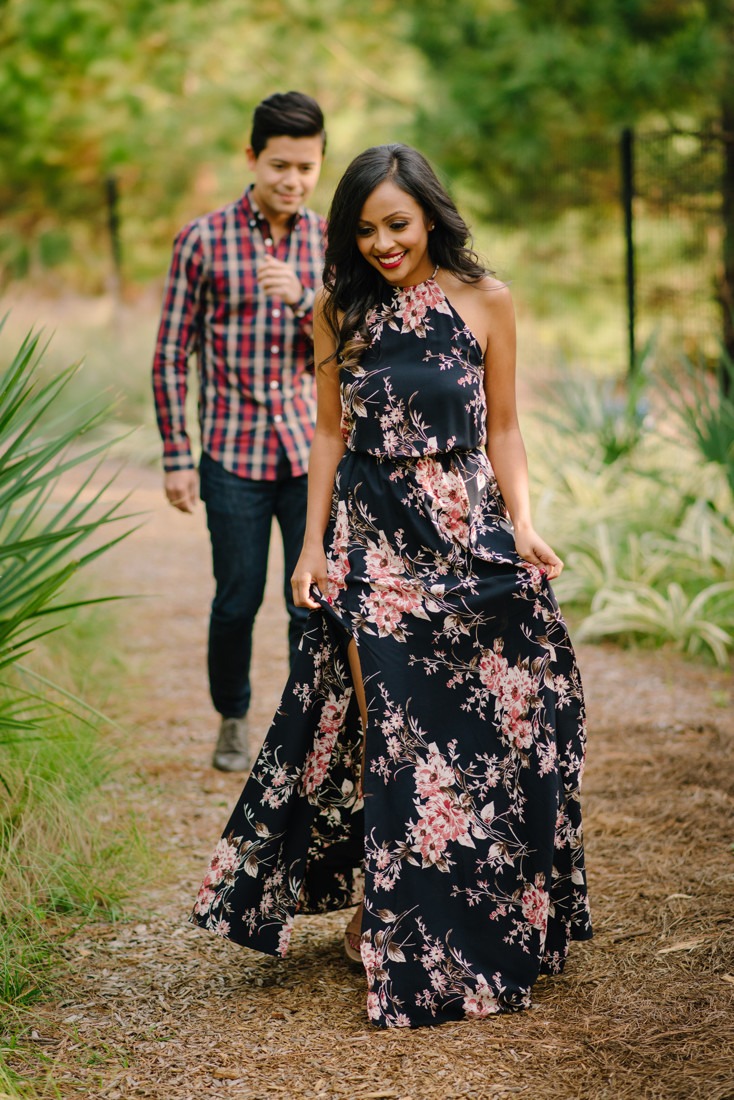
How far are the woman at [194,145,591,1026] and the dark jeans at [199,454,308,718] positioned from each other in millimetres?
975

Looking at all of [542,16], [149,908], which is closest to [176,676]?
[149,908]

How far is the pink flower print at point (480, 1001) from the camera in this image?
8.24 ft

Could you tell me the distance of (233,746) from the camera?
13.4 feet

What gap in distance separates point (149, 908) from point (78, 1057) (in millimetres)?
685

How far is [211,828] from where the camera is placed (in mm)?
3607

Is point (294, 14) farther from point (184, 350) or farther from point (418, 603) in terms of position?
point (418, 603)

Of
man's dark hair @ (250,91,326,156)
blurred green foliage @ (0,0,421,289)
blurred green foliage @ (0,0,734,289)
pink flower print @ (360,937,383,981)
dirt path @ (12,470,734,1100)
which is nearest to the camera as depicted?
dirt path @ (12,470,734,1100)

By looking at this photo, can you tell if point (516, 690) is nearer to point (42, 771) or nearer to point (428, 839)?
point (428, 839)

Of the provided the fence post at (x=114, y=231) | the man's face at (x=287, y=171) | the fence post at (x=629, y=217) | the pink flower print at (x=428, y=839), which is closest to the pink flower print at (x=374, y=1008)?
the pink flower print at (x=428, y=839)

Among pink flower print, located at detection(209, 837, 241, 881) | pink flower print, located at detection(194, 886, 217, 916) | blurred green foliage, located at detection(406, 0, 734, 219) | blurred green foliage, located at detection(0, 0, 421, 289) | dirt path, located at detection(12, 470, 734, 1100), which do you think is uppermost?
blurred green foliage, located at detection(0, 0, 421, 289)

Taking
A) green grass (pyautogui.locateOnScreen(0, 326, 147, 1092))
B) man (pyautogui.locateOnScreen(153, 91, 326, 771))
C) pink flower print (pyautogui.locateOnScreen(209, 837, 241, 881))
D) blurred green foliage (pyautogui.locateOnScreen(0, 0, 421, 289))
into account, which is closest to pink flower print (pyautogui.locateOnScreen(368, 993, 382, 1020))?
pink flower print (pyautogui.locateOnScreen(209, 837, 241, 881))

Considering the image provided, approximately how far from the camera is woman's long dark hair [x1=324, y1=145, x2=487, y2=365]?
2592 mm

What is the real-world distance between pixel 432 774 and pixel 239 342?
1697mm

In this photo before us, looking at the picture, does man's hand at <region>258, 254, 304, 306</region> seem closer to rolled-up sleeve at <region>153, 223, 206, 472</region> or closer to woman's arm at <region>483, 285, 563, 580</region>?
rolled-up sleeve at <region>153, 223, 206, 472</region>
